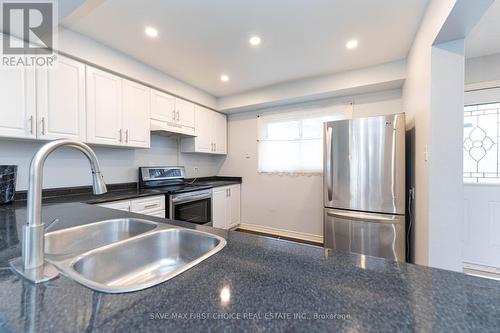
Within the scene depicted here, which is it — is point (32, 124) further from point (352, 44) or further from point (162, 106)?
point (352, 44)

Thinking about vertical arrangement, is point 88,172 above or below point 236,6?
below

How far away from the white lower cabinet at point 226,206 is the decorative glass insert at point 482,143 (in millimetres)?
3049

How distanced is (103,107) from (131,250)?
1.89m

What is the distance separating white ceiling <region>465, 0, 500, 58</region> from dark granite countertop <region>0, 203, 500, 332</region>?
2.42 metres

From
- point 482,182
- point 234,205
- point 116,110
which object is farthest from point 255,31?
point 482,182

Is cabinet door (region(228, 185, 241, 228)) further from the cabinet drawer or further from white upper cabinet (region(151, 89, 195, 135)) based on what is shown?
the cabinet drawer

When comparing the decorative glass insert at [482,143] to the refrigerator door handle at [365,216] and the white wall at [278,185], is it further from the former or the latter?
the refrigerator door handle at [365,216]

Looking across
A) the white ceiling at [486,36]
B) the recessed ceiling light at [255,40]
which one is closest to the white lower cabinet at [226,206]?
the recessed ceiling light at [255,40]

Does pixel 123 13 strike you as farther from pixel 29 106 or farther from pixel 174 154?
pixel 174 154

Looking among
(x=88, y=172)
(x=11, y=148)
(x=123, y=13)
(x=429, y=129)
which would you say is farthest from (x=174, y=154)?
(x=429, y=129)

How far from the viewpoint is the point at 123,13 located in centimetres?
168

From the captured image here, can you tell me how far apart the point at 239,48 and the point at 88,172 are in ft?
7.01

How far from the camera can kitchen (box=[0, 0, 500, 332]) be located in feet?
1.51

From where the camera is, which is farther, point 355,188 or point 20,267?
point 355,188
